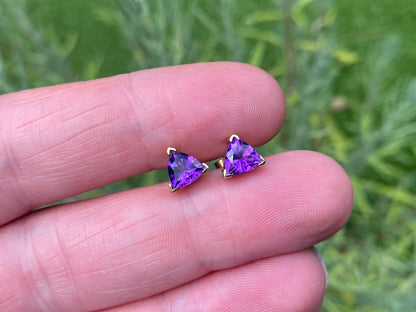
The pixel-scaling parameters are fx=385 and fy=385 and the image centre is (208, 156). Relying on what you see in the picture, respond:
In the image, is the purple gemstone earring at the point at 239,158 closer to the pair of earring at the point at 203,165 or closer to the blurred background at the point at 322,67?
the pair of earring at the point at 203,165

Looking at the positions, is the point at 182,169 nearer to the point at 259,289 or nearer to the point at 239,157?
the point at 239,157

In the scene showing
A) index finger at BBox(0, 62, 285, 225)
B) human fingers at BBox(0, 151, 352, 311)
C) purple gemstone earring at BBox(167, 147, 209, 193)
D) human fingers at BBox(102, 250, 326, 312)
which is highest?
index finger at BBox(0, 62, 285, 225)

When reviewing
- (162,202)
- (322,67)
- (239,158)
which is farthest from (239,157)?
(322,67)

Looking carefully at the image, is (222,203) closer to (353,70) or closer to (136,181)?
(136,181)

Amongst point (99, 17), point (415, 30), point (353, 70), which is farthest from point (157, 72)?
point (415, 30)

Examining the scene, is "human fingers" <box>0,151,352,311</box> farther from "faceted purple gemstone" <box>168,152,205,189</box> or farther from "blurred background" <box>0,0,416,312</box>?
"blurred background" <box>0,0,416,312</box>

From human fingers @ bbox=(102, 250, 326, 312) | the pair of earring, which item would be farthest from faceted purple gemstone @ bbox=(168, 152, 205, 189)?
human fingers @ bbox=(102, 250, 326, 312)
